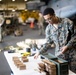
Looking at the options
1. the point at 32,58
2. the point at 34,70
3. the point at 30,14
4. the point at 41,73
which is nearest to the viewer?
the point at 41,73

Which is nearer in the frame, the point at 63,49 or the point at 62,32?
the point at 63,49

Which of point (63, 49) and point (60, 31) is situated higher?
point (60, 31)

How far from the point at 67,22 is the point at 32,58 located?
2.68ft

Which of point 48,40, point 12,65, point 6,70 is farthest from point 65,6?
point 12,65

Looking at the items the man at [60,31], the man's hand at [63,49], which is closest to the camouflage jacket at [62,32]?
the man at [60,31]

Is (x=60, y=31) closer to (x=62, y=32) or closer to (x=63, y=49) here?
(x=62, y=32)

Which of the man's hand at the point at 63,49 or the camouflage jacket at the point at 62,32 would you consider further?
the camouflage jacket at the point at 62,32

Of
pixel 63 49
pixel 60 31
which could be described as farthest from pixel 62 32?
pixel 63 49

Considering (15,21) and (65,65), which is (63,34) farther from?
(15,21)

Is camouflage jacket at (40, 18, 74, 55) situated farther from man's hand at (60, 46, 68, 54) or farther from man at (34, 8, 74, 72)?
man's hand at (60, 46, 68, 54)

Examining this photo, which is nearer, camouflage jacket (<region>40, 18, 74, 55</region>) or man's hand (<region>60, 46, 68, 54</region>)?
man's hand (<region>60, 46, 68, 54</region>)

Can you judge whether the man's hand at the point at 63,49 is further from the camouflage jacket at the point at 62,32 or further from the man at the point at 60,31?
the camouflage jacket at the point at 62,32

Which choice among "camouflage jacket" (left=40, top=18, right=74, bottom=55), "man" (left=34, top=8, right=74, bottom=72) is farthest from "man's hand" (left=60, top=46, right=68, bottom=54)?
"camouflage jacket" (left=40, top=18, right=74, bottom=55)

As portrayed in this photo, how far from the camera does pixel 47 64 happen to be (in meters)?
2.03
